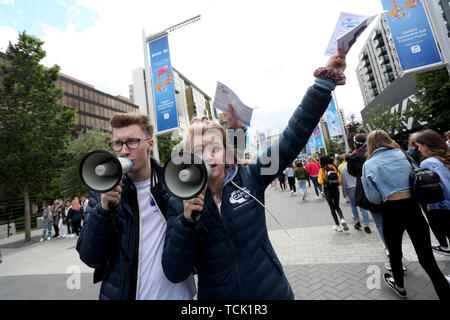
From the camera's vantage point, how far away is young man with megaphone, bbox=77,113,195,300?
4.51ft

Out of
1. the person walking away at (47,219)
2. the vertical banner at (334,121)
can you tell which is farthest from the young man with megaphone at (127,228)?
the vertical banner at (334,121)

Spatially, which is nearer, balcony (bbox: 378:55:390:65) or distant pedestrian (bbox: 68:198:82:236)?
distant pedestrian (bbox: 68:198:82:236)

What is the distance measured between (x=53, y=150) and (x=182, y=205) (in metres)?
15.1

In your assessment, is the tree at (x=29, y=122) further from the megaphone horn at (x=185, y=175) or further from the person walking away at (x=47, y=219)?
the megaphone horn at (x=185, y=175)

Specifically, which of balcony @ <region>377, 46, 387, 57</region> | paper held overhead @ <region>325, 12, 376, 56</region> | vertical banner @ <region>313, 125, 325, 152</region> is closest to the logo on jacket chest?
paper held overhead @ <region>325, 12, 376, 56</region>

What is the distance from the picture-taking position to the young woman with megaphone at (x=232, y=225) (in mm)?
1292

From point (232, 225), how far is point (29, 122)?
15566 mm

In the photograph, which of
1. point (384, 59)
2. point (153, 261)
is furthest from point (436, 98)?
point (384, 59)

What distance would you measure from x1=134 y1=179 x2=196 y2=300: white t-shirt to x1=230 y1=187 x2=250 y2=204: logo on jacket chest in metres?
0.52

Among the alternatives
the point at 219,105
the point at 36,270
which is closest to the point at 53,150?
the point at 36,270

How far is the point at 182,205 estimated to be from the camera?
1389 mm

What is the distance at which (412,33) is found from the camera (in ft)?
18.9

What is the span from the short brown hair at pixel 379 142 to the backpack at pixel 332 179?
2.85 meters

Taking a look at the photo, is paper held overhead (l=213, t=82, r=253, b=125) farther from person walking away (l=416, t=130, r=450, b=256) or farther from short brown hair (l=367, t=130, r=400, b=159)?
person walking away (l=416, t=130, r=450, b=256)
